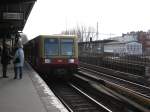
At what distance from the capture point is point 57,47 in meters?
20.7

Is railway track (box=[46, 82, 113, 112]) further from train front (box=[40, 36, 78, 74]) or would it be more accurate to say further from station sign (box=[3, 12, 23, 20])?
station sign (box=[3, 12, 23, 20])

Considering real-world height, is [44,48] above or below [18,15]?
below

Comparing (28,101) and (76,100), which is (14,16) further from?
(28,101)

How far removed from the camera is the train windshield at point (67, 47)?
20.6 m

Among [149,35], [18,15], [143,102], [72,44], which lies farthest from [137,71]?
[149,35]

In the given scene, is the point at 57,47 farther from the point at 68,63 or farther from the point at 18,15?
the point at 18,15

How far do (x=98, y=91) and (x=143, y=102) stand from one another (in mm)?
4125

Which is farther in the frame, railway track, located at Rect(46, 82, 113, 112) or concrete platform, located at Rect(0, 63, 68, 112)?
railway track, located at Rect(46, 82, 113, 112)

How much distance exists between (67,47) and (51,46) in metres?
0.85

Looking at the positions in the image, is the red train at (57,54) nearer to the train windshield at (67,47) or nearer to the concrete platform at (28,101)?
the train windshield at (67,47)

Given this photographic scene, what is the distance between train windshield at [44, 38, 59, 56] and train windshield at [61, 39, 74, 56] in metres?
0.32

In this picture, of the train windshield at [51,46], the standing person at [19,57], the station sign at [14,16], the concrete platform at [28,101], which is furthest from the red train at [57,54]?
the concrete platform at [28,101]

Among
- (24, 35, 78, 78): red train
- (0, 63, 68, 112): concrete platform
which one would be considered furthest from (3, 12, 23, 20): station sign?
(0, 63, 68, 112): concrete platform

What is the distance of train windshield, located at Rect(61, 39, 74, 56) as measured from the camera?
20.6 meters
